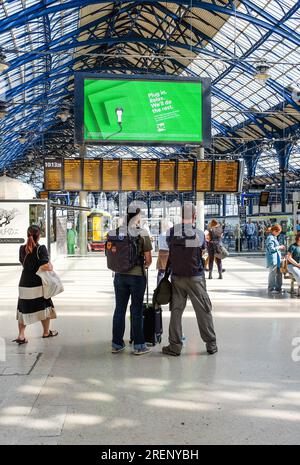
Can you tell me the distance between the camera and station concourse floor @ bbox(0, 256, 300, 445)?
3162mm

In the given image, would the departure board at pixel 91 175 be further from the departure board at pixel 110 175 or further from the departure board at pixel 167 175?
the departure board at pixel 167 175

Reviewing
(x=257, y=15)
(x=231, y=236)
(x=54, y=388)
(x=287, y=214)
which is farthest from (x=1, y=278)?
(x=231, y=236)

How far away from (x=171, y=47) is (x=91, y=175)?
39.3ft

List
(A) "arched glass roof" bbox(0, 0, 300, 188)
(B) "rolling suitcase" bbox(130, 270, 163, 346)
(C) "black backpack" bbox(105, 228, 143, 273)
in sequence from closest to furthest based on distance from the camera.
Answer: (C) "black backpack" bbox(105, 228, 143, 273), (B) "rolling suitcase" bbox(130, 270, 163, 346), (A) "arched glass roof" bbox(0, 0, 300, 188)

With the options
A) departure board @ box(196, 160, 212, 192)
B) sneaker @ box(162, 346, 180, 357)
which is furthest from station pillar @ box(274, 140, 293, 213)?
sneaker @ box(162, 346, 180, 357)

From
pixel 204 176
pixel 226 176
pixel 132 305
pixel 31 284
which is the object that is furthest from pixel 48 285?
pixel 226 176

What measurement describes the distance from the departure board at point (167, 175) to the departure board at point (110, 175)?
4.51ft

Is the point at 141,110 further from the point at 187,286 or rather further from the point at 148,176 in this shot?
the point at 187,286

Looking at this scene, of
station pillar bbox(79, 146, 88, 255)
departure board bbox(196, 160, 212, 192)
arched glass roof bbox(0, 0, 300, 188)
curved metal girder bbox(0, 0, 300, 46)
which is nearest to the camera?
curved metal girder bbox(0, 0, 300, 46)

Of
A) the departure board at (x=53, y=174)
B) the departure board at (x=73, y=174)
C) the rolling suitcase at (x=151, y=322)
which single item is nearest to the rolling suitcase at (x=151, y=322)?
the rolling suitcase at (x=151, y=322)

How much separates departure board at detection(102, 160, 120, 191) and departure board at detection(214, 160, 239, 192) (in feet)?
10.4

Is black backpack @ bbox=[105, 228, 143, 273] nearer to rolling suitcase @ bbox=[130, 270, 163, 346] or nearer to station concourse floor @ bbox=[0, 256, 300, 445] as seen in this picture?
rolling suitcase @ bbox=[130, 270, 163, 346]

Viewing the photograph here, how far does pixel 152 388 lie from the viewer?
407 centimetres

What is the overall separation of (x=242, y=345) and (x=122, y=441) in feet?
9.17
